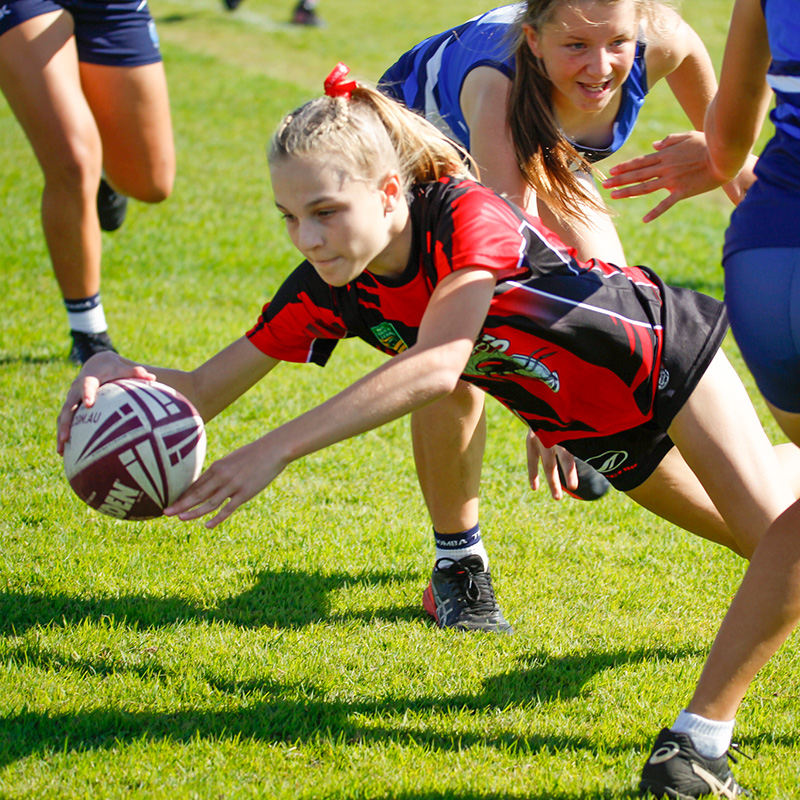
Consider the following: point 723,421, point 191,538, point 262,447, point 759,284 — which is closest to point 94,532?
point 191,538

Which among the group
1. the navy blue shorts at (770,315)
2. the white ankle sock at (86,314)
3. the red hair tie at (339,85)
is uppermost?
the red hair tie at (339,85)

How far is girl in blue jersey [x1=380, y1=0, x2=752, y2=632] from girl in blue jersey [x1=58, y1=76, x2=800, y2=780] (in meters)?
0.44

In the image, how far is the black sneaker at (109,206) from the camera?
692 centimetres

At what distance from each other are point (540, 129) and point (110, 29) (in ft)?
10.8

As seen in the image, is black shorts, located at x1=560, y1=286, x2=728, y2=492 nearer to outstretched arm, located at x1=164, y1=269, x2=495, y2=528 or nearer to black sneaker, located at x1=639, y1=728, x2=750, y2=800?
outstretched arm, located at x1=164, y1=269, x2=495, y2=528

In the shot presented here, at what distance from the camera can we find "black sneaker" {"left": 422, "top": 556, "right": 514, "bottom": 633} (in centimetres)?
354

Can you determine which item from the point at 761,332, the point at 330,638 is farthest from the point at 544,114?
the point at 330,638

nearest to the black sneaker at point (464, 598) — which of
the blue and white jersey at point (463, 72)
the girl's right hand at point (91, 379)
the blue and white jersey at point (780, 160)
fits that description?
the girl's right hand at point (91, 379)

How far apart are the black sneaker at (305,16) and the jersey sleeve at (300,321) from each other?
1860 cm

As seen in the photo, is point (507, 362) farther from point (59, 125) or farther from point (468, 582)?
point (59, 125)

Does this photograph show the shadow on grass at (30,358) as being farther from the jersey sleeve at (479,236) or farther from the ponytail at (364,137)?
the jersey sleeve at (479,236)

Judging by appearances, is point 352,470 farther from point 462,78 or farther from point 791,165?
point 791,165

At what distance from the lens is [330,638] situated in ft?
11.3

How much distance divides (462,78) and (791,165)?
1.58m
